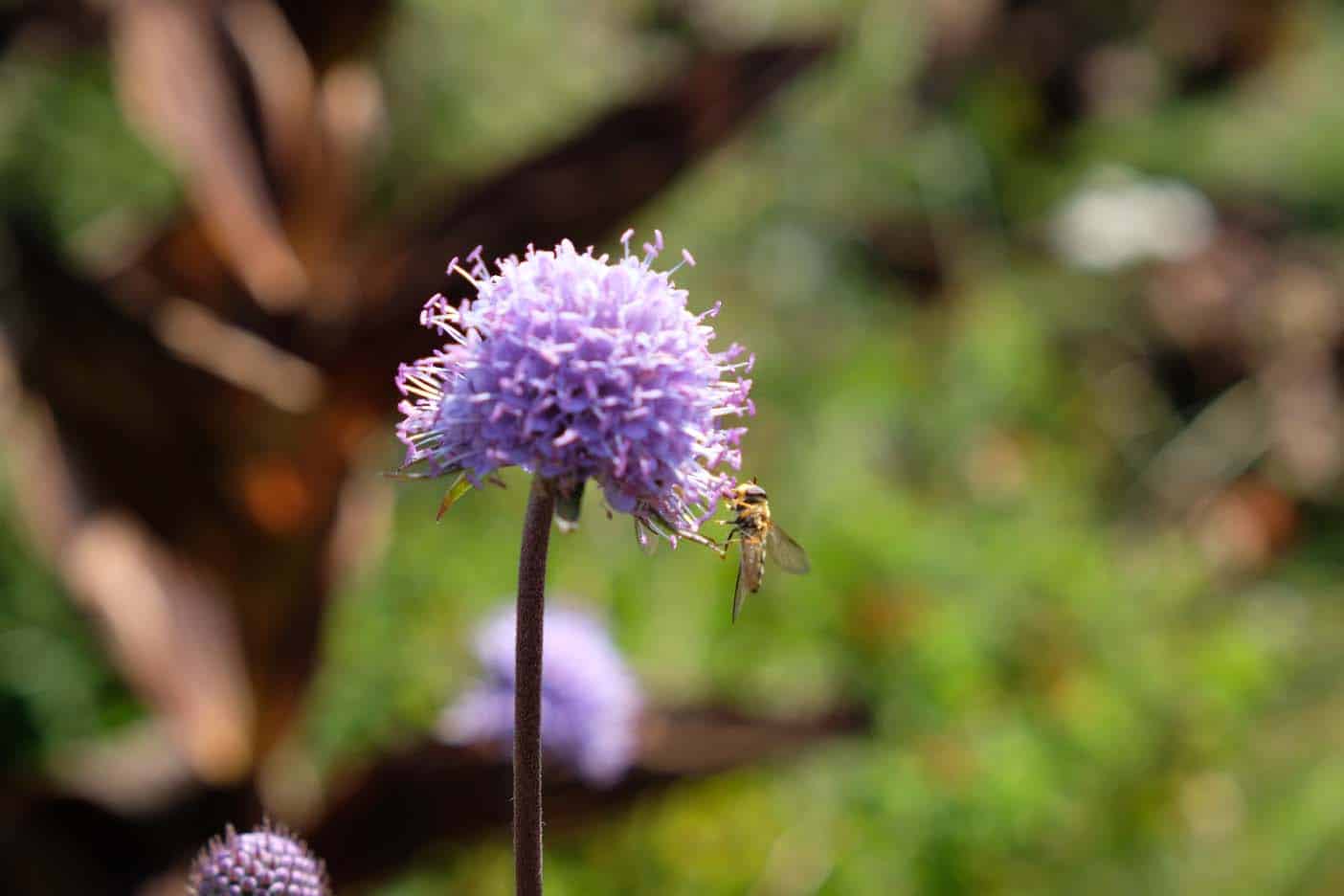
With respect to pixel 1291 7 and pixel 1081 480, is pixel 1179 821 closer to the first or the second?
pixel 1081 480

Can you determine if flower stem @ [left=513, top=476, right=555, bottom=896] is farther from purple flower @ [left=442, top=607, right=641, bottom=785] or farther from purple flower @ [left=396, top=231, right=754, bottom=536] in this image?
purple flower @ [left=442, top=607, right=641, bottom=785]

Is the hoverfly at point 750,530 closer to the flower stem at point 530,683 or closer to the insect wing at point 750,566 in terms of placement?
the insect wing at point 750,566

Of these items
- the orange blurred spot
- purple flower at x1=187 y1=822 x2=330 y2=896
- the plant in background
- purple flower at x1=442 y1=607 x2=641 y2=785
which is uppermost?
→ the orange blurred spot

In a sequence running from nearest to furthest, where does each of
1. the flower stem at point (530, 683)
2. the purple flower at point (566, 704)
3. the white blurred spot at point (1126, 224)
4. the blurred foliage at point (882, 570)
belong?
the flower stem at point (530, 683), the purple flower at point (566, 704), the blurred foliage at point (882, 570), the white blurred spot at point (1126, 224)

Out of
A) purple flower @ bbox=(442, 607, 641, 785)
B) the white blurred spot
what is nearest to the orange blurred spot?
purple flower @ bbox=(442, 607, 641, 785)

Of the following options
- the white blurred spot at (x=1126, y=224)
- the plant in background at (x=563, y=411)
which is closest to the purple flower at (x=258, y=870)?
the plant in background at (x=563, y=411)

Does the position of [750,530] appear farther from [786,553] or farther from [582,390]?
[582,390]

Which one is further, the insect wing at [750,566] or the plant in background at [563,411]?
the insect wing at [750,566]
